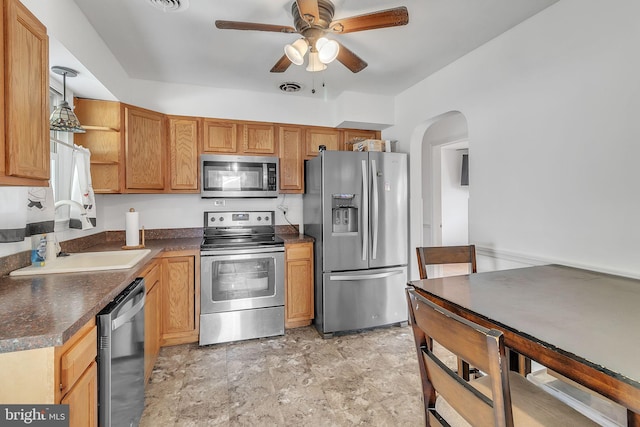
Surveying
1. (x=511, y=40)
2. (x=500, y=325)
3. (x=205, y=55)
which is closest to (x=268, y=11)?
(x=205, y=55)

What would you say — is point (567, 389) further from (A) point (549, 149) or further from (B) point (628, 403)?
(A) point (549, 149)

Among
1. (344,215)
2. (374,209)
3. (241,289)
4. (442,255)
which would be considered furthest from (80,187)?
(442,255)

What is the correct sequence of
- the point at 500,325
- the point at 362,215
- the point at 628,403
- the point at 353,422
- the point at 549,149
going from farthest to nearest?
the point at 362,215, the point at 549,149, the point at 353,422, the point at 500,325, the point at 628,403

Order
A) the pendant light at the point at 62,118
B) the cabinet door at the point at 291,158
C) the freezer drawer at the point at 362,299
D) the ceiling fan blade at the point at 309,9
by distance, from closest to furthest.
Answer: the ceiling fan blade at the point at 309,9, the pendant light at the point at 62,118, the freezer drawer at the point at 362,299, the cabinet door at the point at 291,158

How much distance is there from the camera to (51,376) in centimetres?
93

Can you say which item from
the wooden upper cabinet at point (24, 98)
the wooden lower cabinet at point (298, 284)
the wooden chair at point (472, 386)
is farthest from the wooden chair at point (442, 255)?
the wooden upper cabinet at point (24, 98)

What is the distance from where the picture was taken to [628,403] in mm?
713

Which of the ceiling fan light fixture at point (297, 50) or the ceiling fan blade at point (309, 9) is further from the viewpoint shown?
the ceiling fan light fixture at point (297, 50)

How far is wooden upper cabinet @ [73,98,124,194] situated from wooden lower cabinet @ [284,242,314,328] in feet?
5.46

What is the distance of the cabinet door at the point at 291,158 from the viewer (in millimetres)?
3379

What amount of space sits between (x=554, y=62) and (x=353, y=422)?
8.25ft

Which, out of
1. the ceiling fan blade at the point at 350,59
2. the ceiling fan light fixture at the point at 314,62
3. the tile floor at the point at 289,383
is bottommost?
the tile floor at the point at 289,383

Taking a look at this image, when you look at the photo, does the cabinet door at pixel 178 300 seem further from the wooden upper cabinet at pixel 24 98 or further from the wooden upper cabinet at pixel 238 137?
the wooden upper cabinet at pixel 24 98

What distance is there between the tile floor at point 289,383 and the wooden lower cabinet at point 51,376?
37.2 inches
